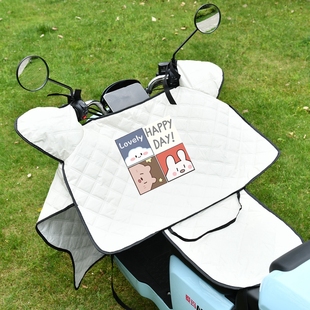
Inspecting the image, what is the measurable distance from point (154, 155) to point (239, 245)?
54 cm

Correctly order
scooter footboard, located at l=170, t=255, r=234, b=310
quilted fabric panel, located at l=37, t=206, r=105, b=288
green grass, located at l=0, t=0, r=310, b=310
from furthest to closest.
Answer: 1. green grass, located at l=0, t=0, r=310, b=310
2. quilted fabric panel, located at l=37, t=206, r=105, b=288
3. scooter footboard, located at l=170, t=255, r=234, b=310

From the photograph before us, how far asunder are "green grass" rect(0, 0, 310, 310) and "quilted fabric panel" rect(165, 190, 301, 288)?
709 mm

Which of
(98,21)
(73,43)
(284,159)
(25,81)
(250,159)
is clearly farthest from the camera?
(98,21)

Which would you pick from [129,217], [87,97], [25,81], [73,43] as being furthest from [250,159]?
[73,43]

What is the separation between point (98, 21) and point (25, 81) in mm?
3370

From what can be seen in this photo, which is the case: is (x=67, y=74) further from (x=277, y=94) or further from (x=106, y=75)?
(x=277, y=94)

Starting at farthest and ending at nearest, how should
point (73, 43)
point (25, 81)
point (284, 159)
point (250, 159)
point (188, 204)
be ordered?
point (73, 43)
point (284, 159)
point (250, 159)
point (188, 204)
point (25, 81)

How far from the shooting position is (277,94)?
12.6ft

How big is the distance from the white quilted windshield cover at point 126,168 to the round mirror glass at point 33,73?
0.38 ft

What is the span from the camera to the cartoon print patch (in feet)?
6.81

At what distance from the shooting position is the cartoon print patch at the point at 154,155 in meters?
2.07

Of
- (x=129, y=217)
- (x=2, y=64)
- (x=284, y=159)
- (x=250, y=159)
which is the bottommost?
(x=2, y=64)

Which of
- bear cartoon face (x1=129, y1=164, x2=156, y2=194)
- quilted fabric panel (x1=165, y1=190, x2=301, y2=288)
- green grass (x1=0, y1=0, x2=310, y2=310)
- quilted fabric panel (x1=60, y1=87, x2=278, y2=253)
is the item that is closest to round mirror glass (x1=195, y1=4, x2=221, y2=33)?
quilted fabric panel (x1=60, y1=87, x2=278, y2=253)

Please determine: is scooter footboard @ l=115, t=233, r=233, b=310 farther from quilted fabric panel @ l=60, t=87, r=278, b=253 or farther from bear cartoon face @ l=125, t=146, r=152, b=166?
bear cartoon face @ l=125, t=146, r=152, b=166
